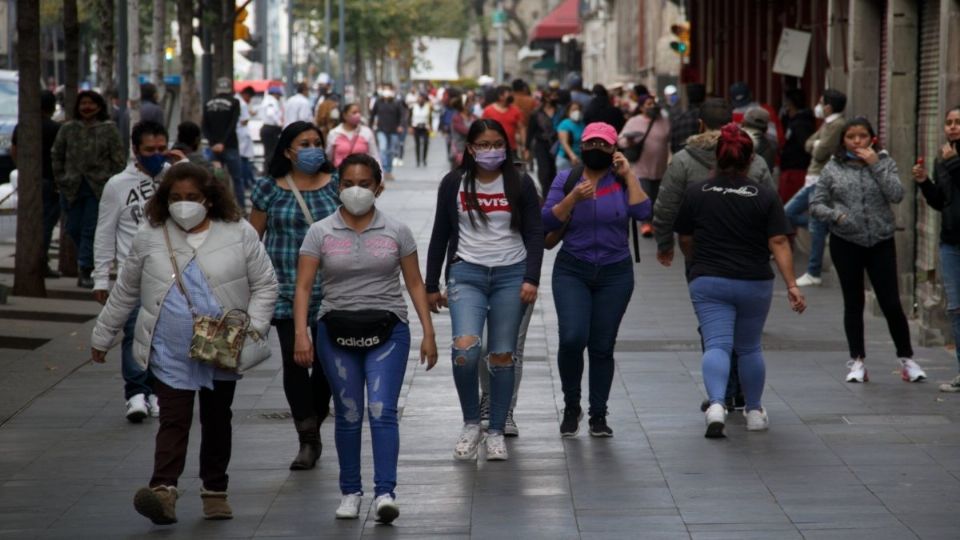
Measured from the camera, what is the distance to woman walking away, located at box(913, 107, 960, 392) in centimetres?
1085

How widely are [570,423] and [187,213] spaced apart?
283 centimetres

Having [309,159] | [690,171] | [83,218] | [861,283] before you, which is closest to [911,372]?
[861,283]

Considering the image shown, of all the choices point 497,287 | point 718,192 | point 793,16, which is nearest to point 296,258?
point 497,287

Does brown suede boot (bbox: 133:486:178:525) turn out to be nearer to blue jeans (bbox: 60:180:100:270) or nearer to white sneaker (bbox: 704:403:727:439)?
white sneaker (bbox: 704:403:727:439)

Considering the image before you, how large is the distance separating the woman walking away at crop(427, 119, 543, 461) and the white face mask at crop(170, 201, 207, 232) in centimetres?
164

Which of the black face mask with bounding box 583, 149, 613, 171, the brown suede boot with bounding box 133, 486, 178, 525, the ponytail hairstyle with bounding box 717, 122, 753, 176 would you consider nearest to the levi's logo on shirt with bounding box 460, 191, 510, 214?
the black face mask with bounding box 583, 149, 613, 171

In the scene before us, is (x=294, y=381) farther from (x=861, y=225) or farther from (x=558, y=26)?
(x=558, y=26)

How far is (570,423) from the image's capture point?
31.6ft

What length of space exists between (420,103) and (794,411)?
36.0 m

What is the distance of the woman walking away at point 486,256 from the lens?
8.87m

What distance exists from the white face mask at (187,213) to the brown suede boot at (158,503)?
104cm

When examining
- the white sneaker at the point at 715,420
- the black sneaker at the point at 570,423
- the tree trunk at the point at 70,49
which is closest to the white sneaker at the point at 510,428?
the black sneaker at the point at 570,423

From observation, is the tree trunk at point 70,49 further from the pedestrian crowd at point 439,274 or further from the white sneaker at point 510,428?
the white sneaker at point 510,428

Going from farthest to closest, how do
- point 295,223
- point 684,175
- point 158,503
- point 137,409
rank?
point 684,175
point 137,409
point 295,223
point 158,503
